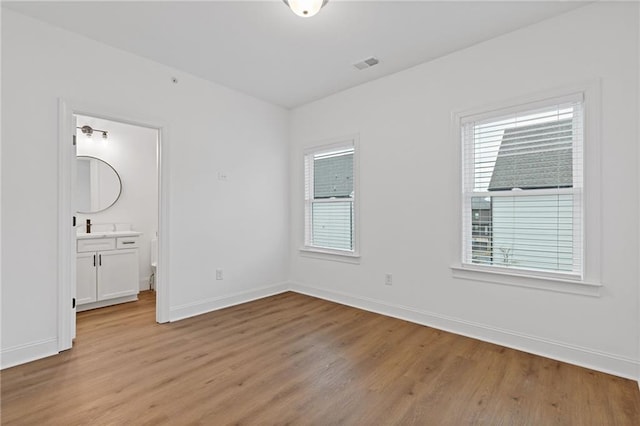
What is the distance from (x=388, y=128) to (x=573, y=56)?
1.73 metres

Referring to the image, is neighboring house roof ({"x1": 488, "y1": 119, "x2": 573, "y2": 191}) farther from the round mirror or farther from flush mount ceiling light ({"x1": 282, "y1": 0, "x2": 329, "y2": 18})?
the round mirror

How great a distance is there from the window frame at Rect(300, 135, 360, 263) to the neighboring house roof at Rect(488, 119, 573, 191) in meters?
1.59

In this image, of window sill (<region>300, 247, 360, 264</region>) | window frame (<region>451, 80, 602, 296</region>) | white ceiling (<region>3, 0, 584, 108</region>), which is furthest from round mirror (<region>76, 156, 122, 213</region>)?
window frame (<region>451, 80, 602, 296</region>)

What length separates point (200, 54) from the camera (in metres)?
3.21

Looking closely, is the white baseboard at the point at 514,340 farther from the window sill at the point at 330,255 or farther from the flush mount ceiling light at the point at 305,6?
the flush mount ceiling light at the point at 305,6

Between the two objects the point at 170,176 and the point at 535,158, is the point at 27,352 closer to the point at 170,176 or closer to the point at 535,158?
the point at 170,176

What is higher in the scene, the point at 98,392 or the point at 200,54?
the point at 200,54

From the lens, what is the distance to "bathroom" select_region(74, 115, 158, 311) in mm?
4391

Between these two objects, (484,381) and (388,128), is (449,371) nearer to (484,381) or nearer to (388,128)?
(484,381)

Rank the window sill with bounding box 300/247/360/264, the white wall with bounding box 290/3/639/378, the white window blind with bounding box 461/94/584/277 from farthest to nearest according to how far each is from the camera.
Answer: the window sill with bounding box 300/247/360/264 < the white window blind with bounding box 461/94/584/277 < the white wall with bounding box 290/3/639/378

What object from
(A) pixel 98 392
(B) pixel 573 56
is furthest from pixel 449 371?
(B) pixel 573 56

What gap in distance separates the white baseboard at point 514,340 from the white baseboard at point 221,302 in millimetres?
1175

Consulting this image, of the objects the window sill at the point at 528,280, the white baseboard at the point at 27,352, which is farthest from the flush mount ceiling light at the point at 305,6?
the white baseboard at the point at 27,352

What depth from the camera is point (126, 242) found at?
13.8 ft
